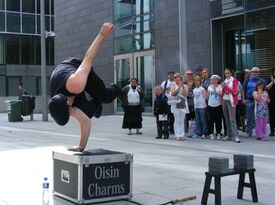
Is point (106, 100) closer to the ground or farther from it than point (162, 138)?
farther from it

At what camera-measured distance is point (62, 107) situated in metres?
6.16

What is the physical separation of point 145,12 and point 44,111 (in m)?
6.83

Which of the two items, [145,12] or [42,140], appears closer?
[42,140]

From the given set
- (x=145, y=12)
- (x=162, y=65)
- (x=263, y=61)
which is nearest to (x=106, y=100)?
(x=263, y=61)

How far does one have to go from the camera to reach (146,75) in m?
24.8

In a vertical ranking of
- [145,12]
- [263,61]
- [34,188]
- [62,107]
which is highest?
[145,12]

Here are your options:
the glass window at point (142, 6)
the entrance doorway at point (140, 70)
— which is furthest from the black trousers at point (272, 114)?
the glass window at point (142, 6)

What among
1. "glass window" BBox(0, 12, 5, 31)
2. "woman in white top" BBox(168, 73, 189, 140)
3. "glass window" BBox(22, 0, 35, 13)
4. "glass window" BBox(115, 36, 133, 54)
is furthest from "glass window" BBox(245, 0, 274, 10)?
"glass window" BBox(22, 0, 35, 13)

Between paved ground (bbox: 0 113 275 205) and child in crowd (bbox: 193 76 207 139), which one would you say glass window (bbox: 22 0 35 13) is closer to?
paved ground (bbox: 0 113 275 205)

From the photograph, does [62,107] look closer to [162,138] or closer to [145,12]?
[162,138]

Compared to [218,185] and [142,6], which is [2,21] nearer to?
[142,6]

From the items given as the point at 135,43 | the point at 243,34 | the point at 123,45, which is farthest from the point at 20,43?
the point at 243,34

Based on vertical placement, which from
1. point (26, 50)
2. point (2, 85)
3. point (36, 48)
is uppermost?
point (36, 48)

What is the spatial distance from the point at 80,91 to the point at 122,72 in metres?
20.6
